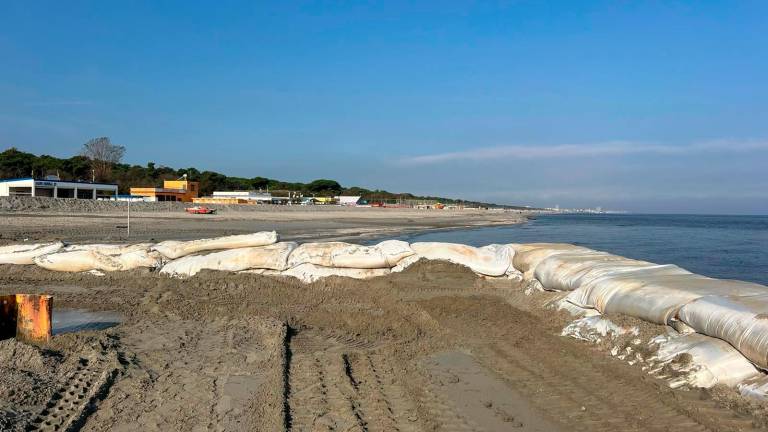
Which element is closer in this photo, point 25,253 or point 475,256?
point 475,256

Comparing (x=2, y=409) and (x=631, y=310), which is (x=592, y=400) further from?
(x=2, y=409)

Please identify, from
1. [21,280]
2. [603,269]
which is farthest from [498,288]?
[21,280]

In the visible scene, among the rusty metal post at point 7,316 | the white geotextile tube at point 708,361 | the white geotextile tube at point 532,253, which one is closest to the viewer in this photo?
the white geotextile tube at point 708,361

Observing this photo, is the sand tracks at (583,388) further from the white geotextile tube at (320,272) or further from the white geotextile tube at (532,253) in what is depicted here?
the white geotextile tube at (320,272)

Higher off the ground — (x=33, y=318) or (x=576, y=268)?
(x=576, y=268)

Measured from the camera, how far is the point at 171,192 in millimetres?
60906

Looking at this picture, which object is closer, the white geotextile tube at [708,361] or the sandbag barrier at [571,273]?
the white geotextile tube at [708,361]

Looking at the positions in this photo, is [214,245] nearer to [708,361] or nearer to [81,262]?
[81,262]

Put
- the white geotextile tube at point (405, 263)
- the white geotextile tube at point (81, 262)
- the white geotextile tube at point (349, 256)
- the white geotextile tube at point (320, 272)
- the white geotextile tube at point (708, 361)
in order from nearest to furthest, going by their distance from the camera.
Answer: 1. the white geotextile tube at point (708, 361)
2. the white geotextile tube at point (320, 272)
3. the white geotextile tube at point (349, 256)
4. the white geotextile tube at point (405, 263)
5. the white geotextile tube at point (81, 262)

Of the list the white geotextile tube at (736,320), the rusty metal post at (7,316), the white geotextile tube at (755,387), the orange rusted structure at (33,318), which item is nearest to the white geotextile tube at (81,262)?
the rusty metal post at (7,316)

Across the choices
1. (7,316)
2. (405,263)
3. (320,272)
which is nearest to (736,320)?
(405,263)

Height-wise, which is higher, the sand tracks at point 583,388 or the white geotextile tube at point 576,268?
the white geotextile tube at point 576,268

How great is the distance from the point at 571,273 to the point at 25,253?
9.26 metres

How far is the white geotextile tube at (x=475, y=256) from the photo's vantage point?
29.7 ft
